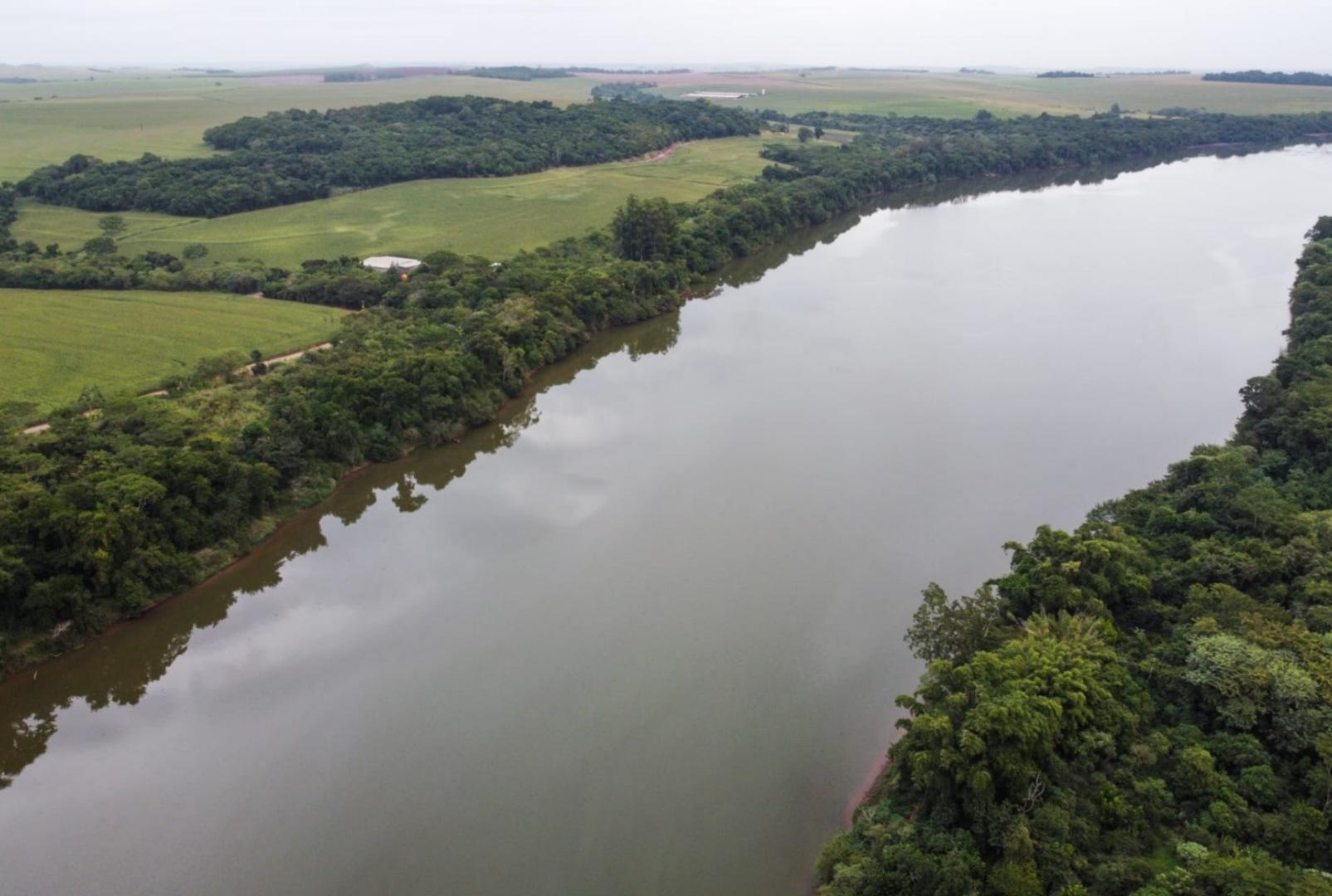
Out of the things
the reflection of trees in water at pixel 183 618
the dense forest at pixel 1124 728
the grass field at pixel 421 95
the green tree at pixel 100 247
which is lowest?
the reflection of trees in water at pixel 183 618

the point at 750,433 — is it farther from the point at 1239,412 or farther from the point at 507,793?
the point at 1239,412

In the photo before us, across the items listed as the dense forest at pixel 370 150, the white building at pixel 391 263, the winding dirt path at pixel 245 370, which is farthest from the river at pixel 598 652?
the dense forest at pixel 370 150

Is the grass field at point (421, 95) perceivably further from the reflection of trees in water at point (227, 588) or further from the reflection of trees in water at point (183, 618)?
the reflection of trees in water at point (183, 618)

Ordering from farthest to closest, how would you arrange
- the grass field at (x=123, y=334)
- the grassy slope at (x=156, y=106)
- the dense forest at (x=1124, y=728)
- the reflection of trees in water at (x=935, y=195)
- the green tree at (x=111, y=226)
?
the grassy slope at (x=156, y=106)
the reflection of trees in water at (x=935, y=195)
the green tree at (x=111, y=226)
the grass field at (x=123, y=334)
the dense forest at (x=1124, y=728)

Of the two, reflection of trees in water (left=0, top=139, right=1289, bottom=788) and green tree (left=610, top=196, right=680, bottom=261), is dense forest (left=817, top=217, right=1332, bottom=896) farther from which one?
green tree (left=610, top=196, right=680, bottom=261)

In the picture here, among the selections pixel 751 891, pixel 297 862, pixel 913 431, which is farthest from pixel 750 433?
pixel 297 862

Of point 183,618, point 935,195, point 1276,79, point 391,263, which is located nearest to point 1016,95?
point 1276,79

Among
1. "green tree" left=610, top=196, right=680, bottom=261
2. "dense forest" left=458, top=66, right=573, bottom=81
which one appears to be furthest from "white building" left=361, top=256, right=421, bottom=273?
"dense forest" left=458, top=66, right=573, bottom=81

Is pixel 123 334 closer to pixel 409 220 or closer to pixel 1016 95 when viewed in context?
pixel 409 220
